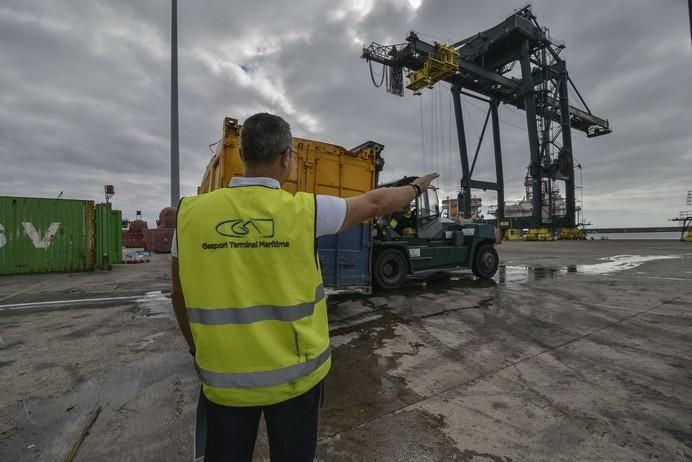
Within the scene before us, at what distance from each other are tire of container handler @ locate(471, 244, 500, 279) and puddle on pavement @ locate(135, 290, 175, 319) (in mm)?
7869

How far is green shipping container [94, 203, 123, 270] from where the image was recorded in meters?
11.5

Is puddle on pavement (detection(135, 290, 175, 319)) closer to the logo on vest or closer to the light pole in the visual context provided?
the logo on vest

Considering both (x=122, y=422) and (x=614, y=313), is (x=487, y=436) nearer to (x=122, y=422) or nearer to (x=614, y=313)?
(x=122, y=422)

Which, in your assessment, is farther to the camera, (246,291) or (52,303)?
(52,303)

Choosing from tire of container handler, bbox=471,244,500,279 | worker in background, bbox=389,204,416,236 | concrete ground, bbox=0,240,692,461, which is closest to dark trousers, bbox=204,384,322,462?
concrete ground, bbox=0,240,692,461

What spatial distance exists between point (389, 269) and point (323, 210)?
6.57m

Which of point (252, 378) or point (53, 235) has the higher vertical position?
point (53, 235)

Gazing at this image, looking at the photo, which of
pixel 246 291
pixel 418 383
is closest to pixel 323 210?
pixel 246 291

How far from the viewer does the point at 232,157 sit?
17.6 ft

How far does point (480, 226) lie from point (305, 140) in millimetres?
6371

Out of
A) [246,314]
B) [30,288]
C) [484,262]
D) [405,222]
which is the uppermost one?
[405,222]

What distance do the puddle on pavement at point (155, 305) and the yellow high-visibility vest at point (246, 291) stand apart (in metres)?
4.90

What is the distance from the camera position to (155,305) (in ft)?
20.0

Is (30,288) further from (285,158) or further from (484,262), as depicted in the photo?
(484,262)
